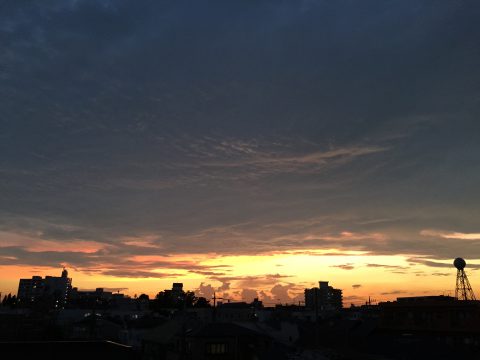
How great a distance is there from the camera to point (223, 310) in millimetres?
105875

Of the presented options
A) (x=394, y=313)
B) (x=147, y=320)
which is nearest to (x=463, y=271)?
(x=394, y=313)

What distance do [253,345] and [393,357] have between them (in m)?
18.3

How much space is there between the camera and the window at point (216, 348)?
4831cm

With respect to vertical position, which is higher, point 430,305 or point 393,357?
point 430,305

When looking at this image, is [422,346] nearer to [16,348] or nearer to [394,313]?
[394,313]

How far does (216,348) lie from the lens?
4859 cm

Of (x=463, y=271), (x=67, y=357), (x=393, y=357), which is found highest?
(x=463, y=271)

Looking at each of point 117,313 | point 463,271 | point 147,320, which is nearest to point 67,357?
point 147,320

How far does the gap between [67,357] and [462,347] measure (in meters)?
46.3

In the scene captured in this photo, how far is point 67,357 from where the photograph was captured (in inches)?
977

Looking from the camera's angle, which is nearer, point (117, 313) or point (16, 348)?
point (16, 348)

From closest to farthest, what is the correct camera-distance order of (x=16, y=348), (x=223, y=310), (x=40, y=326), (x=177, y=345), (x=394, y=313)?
(x=16, y=348) → (x=177, y=345) → (x=394, y=313) → (x=40, y=326) → (x=223, y=310)

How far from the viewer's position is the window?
1902 inches

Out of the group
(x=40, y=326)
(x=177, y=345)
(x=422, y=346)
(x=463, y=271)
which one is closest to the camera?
(x=422, y=346)
